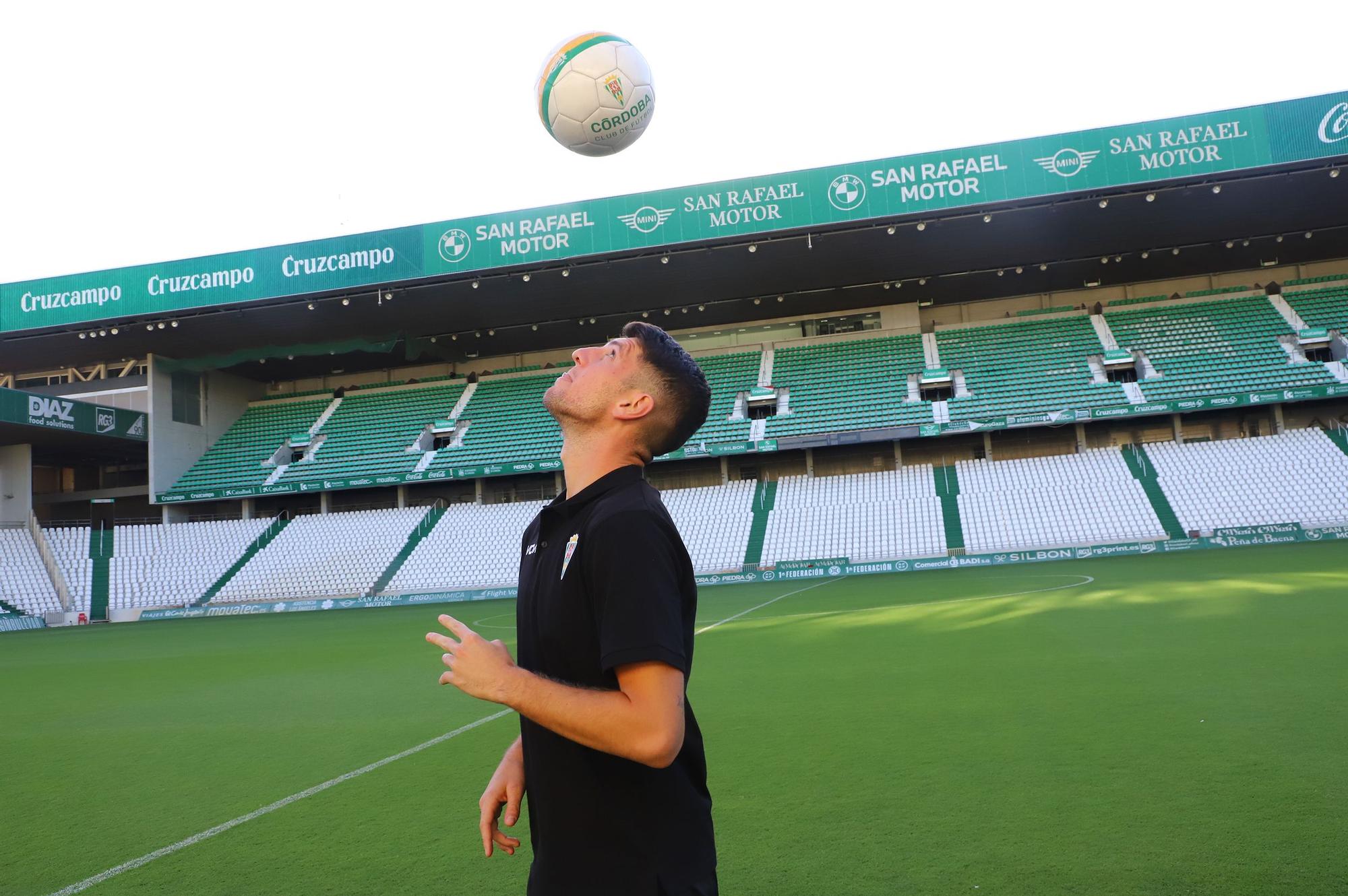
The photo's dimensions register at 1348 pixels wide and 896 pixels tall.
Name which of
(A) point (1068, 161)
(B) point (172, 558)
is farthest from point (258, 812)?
(B) point (172, 558)

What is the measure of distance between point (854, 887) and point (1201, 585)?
12305mm

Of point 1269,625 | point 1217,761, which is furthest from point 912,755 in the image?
point 1269,625

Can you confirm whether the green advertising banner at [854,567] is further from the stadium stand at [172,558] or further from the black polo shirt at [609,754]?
the black polo shirt at [609,754]

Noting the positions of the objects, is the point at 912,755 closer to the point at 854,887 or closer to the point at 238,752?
the point at 854,887

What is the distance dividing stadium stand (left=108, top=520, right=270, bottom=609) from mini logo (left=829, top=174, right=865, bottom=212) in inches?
886

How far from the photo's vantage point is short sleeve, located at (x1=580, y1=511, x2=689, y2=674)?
62.1 inches

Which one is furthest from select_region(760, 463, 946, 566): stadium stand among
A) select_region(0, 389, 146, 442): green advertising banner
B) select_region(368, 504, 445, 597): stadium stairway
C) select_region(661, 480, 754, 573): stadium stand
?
select_region(0, 389, 146, 442): green advertising banner

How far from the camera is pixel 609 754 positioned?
1.73 metres

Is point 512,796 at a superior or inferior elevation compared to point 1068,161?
inferior

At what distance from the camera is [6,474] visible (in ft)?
97.2

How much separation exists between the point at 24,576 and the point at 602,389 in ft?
104

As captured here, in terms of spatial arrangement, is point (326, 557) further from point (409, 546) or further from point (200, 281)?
point (200, 281)

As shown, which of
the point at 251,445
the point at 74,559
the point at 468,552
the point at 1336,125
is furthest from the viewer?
the point at 251,445

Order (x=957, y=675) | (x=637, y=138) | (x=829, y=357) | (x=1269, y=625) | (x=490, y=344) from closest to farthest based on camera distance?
1. (x=957, y=675)
2. (x=1269, y=625)
3. (x=637, y=138)
4. (x=829, y=357)
5. (x=490, y=344)
